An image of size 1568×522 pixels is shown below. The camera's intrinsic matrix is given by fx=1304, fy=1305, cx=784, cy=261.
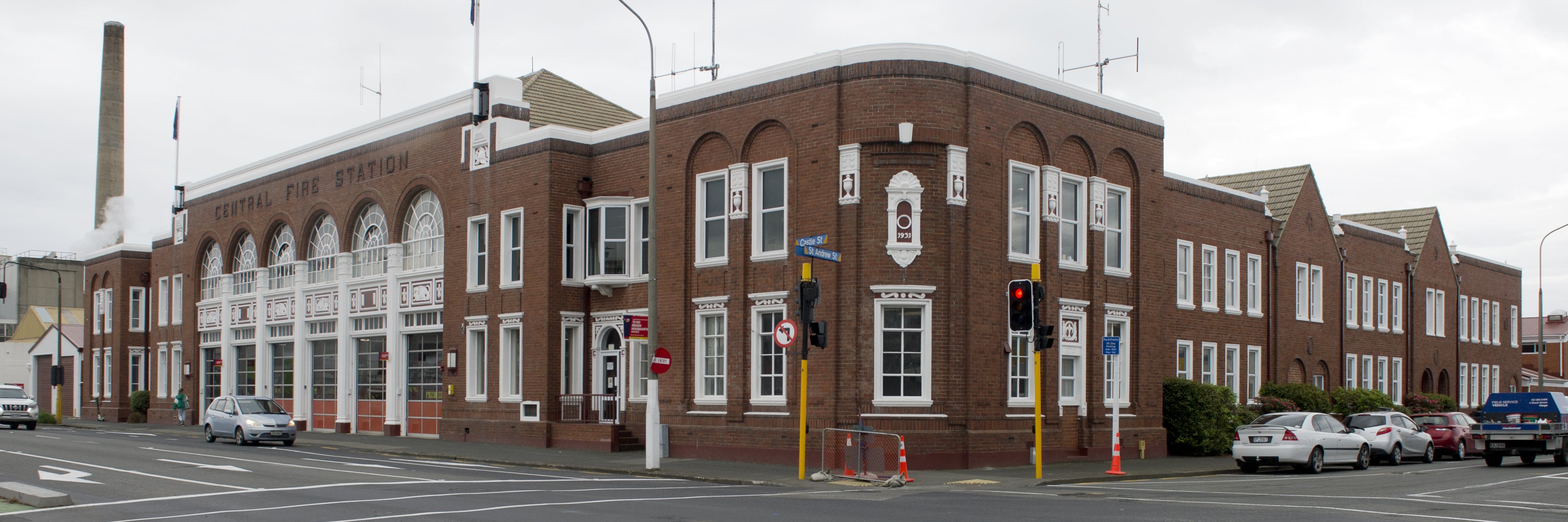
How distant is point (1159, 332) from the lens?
1169 inches

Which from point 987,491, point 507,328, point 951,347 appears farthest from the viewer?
point 507,328

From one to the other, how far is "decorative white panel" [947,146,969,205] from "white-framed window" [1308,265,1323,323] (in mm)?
19478

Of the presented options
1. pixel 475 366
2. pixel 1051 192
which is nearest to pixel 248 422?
pixel 475 366

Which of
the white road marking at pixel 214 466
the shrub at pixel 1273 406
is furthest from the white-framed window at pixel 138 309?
the shrub at pixel 1273 406

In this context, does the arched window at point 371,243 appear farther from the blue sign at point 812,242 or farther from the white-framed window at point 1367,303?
the white-framed window at point 1367,303

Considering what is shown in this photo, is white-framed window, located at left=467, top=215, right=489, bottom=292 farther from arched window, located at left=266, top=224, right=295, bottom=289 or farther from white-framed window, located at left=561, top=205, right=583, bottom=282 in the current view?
arched window, located at left=266, top=224, right=295, bottom=289

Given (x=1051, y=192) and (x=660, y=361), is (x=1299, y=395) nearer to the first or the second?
(x=1051, y=192)

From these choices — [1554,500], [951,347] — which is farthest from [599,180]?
[1554,500]

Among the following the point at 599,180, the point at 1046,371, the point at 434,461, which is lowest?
the point at 434,461

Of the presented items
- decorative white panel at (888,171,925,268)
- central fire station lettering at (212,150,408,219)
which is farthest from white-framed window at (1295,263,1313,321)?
central fire station lettering at (212,150,408,219)

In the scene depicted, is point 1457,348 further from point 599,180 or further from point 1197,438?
point 599,180

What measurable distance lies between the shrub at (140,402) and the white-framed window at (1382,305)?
44.8 m

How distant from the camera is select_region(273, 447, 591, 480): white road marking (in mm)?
22047

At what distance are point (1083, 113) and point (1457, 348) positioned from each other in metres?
28.7
